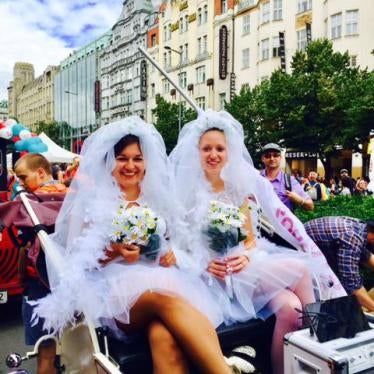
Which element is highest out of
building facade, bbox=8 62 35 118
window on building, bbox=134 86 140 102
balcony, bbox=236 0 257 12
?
building facade, bbox=8 62 35 118

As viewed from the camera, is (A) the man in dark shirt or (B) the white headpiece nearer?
(A) the man in dark shirt

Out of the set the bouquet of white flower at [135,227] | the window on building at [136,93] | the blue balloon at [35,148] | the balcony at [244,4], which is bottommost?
the bouquet of white flower at [135,227]

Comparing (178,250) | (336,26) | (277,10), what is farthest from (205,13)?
(178,250)

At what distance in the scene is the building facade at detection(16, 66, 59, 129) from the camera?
110050 mm

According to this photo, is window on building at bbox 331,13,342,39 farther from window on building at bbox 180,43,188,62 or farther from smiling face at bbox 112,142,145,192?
smiling face at bbox 112,142,145,192

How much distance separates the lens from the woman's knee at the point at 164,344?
244cm

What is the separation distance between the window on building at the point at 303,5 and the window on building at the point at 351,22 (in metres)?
4.29

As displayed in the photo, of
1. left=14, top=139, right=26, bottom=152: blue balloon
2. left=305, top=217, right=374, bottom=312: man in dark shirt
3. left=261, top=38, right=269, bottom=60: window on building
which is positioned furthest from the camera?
left=261, top=38, right=269, bottom=60: window on building

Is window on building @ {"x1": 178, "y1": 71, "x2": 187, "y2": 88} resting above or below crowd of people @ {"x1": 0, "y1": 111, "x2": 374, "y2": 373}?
above

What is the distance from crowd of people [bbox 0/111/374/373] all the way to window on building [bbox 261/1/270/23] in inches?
1443

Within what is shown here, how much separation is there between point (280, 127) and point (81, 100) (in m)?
70.8

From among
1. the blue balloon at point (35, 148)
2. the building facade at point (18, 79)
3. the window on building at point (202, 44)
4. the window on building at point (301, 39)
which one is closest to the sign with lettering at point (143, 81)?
the window on building at point (202, 44)

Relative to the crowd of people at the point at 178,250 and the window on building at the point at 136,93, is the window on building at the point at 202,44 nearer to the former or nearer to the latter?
the window on building at the point at 136,93

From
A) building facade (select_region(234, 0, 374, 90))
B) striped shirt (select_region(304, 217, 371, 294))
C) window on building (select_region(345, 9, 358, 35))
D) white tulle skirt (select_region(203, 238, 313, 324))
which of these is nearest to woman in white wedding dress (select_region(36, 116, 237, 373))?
white tulle skirt (select_region(203, 238, 313, 324))
